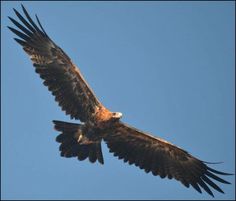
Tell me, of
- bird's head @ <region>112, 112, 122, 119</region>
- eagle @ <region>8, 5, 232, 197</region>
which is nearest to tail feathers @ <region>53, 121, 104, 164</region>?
eagle @ <region>8, 5, 232, 197</region>

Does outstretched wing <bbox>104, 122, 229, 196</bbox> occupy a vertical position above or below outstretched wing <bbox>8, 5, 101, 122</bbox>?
below

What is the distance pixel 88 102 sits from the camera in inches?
538

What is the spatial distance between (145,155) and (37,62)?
3855mm

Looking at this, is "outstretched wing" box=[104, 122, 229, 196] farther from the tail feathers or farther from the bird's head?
the bird's head

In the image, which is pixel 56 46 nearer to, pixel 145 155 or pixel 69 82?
pixel 69 82

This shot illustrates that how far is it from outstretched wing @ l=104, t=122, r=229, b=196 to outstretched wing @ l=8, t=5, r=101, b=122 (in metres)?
1.13

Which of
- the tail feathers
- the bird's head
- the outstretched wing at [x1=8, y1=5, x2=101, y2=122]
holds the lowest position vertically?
the tail feathers

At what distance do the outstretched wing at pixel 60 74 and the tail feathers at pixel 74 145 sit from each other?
14.7 inches

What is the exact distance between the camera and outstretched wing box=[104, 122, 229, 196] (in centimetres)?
1417

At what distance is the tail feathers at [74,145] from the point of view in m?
13.5

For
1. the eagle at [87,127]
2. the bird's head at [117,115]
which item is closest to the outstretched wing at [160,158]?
the eagle at [87,127]

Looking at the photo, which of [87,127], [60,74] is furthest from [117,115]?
[60,74]

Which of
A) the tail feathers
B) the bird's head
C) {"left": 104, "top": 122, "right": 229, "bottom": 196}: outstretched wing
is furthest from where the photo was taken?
{"left": 104, "top": 122, "right": 229, "bottom": 196}: outstretched wing

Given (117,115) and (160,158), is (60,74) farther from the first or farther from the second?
(160,158)
